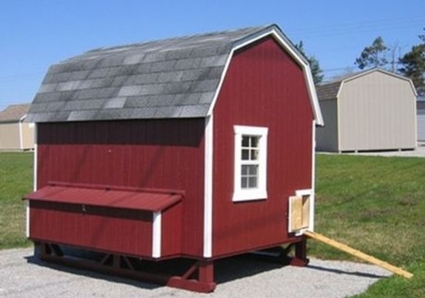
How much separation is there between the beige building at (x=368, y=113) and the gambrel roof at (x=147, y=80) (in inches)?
740

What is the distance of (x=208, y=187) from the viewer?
867 cm

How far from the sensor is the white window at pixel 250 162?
920 cm

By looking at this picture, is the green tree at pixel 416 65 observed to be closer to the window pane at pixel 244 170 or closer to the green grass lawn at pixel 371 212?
the green grass lawn at pixel 371 212

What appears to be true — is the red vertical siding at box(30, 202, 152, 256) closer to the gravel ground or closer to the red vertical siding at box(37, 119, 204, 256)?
the red vertical siding at box(37, 119, 204, 256)

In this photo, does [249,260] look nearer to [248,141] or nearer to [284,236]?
[284,236]

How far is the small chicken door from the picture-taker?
10.2 meters

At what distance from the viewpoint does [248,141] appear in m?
9.59

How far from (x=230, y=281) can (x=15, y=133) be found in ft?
151

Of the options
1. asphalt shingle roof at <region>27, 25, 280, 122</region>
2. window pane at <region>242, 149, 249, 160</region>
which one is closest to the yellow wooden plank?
window pane at <region>242, 149, 249, 160</region>

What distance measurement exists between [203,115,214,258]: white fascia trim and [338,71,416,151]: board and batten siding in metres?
21.2

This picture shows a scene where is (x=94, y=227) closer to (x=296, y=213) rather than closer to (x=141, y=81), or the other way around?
(x=141, y=81)

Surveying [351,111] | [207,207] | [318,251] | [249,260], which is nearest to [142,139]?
[207,207]

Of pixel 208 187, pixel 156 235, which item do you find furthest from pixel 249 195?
pixel 156 235

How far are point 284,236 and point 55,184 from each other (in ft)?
11.8
